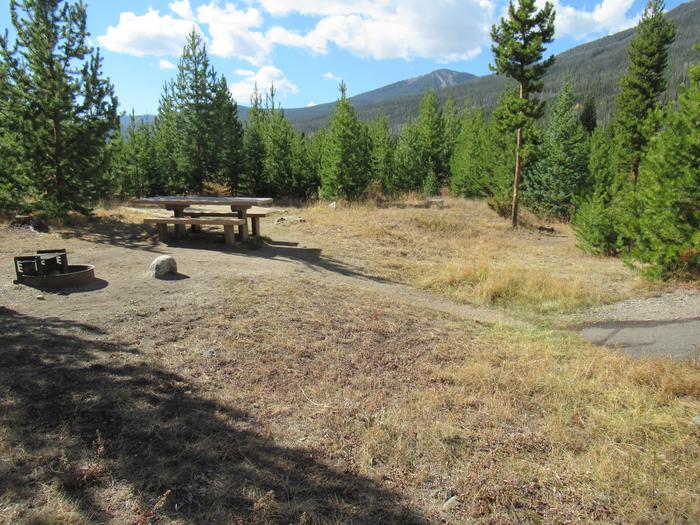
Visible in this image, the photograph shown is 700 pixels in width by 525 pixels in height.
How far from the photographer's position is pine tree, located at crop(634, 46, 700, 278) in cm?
789

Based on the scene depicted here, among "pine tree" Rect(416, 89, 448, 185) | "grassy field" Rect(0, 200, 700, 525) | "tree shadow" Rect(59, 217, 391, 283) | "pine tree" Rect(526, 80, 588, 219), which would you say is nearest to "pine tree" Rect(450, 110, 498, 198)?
"pine tree" Rect(416, 89, 448, 185)

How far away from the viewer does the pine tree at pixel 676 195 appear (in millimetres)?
7891

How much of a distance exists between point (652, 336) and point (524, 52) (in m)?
12.1

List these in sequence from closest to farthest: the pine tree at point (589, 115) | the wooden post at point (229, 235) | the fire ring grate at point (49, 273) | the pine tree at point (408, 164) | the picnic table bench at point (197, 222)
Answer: the fire ring grate at point (49, 273) → the picnic table bench at point (197, 222) → the wooden post at point (229, 235) → the pine tree at point (408, 164) → the pine tree at point (589, 115)

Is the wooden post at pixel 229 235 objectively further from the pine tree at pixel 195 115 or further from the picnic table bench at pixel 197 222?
the pine tree at pixel 195 115

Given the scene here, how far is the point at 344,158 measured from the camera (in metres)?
19.6

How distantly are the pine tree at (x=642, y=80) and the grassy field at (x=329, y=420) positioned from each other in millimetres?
19170

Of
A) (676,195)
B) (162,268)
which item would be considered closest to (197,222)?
(162,268)

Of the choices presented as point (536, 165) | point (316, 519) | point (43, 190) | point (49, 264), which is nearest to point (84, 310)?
point (49, 264)

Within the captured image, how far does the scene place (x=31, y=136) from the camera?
33.4ft

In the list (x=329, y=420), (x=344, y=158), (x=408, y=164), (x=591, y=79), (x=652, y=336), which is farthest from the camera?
(x=591, y=79)

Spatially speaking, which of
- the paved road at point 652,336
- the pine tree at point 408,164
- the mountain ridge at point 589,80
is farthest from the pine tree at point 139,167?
the mountain ridge at point 589,80

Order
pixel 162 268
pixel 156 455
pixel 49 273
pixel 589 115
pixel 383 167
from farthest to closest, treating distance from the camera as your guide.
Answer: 1. pixel 589 115
2. pixel 383 167
3. pixel 162 268
4. pixel 49 273
5. pixel 156 455

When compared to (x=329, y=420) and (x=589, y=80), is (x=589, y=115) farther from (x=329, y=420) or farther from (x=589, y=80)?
(x=589, y=80)
